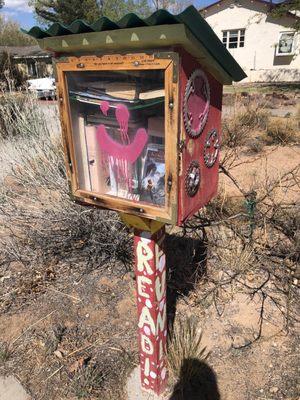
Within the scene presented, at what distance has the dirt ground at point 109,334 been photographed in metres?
2.13

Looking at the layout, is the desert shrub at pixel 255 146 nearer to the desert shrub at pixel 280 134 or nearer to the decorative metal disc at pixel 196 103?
the desert shrub at pixel 280 134

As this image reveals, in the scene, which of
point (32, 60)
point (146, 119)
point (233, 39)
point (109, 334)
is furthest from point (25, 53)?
point (146, 119)

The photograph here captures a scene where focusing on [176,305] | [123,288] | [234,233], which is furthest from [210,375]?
[234,233]

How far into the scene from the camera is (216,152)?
175 centimetres

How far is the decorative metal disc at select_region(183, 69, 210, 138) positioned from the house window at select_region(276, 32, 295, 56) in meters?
22.0

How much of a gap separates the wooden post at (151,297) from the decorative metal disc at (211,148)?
1.25ft

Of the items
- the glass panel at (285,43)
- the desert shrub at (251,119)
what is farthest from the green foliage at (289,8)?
the desert shrub at (251,119)

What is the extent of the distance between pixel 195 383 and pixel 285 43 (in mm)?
22593

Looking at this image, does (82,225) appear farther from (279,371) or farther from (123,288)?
(279,371)

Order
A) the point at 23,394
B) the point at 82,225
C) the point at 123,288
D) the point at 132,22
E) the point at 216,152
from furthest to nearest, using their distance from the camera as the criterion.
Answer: the point at 82,225, the point at 123,288, the point at 23,394, the point at 216,152, the point at 132,22

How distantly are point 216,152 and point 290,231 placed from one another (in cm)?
168

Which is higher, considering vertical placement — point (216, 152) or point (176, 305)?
point (216, 152)

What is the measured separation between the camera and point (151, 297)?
5.74 feet

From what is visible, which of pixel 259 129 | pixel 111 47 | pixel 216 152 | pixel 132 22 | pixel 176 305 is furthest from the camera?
pixel 259 129
